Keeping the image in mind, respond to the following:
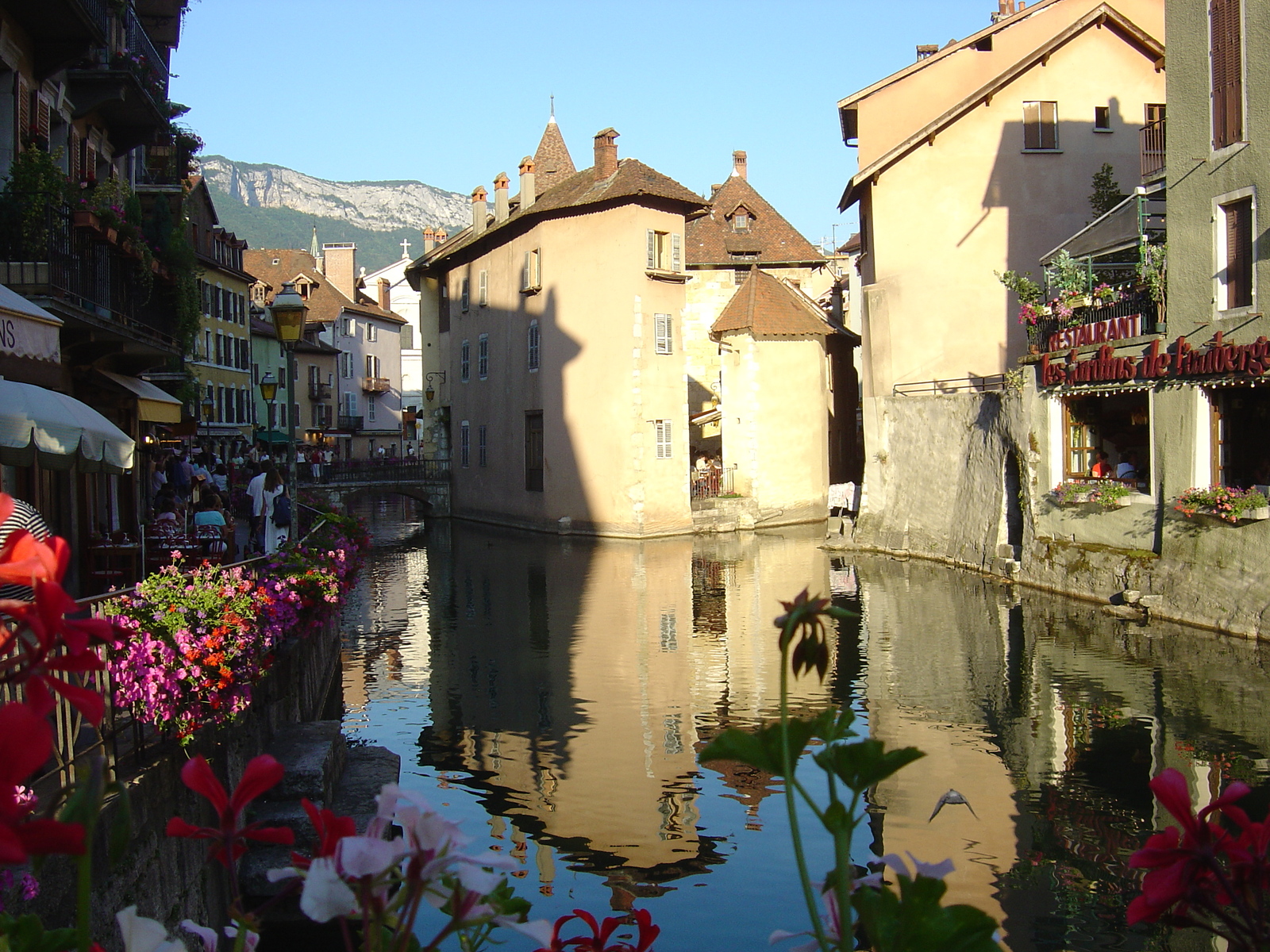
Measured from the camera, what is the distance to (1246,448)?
18.3 metres

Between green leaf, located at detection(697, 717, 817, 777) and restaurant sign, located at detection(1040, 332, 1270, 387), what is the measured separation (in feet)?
54.5

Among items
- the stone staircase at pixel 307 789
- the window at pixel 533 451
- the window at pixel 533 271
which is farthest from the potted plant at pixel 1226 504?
the window at pixel 533 271

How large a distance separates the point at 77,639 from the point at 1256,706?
1361 centimetres

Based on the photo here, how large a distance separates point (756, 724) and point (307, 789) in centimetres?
545

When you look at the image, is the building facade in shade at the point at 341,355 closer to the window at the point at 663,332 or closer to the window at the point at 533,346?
the window at the point at 533,346

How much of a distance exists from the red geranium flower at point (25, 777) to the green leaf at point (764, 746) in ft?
3.09

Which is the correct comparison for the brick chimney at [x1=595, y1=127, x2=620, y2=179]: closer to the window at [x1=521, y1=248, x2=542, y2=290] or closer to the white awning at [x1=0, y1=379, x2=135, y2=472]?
the window at [x1=521, y1=248, x2=542, y2=290]

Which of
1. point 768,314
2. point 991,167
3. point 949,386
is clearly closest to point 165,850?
point 949,386

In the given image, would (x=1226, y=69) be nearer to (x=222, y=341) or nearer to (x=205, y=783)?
(x=205, y=783)

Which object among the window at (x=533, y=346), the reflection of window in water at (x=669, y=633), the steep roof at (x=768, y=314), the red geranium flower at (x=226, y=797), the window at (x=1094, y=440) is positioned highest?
the steep roof at (x=768, y=314)

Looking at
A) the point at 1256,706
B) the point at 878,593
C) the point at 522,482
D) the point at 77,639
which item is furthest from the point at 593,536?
the point at 77,639

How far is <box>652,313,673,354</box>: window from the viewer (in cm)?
3431

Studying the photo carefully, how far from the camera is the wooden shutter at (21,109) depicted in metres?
14.7

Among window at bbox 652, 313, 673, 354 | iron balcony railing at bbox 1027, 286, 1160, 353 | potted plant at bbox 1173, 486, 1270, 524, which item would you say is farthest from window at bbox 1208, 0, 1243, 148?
window at bbox 652, 313, 673, 354
